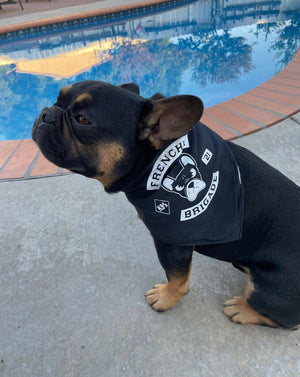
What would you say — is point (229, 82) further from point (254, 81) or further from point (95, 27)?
point (95, 27)

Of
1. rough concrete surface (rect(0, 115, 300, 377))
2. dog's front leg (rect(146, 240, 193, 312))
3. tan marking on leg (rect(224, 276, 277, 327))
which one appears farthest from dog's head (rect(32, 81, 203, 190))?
tan marking on leg (rect(224, 276, 277, 327))

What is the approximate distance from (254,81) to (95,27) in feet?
27.8

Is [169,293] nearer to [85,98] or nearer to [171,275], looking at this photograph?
[171,275]

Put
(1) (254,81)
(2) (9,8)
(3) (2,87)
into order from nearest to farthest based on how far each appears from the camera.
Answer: (1) (254,81), (3) (2,87), (2) (9,8)

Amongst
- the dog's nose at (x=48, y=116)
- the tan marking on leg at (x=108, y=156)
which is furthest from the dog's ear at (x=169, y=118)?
the dog's nose at (x=48, y=116)

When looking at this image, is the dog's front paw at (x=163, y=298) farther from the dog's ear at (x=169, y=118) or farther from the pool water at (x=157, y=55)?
the pool water at (x=157, y=55)

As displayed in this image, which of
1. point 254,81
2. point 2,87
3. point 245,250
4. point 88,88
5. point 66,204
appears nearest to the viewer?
point 88,88

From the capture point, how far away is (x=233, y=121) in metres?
3.90

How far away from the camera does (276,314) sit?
1.62 metres

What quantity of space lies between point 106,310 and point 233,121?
304cm

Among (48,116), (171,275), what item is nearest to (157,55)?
(48,116)

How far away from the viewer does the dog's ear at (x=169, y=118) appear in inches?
51.8

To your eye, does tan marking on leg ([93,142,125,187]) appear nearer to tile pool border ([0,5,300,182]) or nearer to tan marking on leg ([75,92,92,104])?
tan marking on leg ([75,92,92,104])

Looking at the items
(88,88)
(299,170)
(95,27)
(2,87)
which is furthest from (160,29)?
(88,88)
